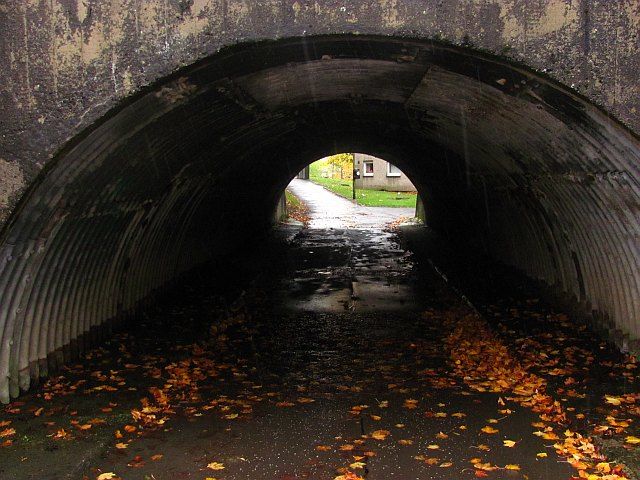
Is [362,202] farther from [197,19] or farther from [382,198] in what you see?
[197,19]

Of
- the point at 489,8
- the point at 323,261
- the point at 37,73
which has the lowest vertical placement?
the point at 323,261

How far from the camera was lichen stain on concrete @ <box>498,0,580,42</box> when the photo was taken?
509 cm

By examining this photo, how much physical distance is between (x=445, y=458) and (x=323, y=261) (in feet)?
42.0

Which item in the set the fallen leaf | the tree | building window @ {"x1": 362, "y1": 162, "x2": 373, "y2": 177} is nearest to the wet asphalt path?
the fallen leaf

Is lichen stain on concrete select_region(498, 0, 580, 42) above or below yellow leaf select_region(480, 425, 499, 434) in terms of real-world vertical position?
above

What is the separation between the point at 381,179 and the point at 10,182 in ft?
152

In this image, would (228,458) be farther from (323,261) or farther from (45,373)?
(323,261)

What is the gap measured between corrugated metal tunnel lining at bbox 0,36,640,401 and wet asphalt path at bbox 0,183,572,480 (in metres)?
Result: 0.85

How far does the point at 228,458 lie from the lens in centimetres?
529

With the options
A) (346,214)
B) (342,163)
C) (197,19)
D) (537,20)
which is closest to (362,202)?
(346,214)

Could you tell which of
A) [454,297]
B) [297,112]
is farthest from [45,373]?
[454,297]

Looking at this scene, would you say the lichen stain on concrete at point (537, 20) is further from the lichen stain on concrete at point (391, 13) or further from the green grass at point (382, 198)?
the green grass at point (382, 198)

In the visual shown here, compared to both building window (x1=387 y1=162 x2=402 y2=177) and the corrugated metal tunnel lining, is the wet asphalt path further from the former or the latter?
building window (x1=387 y1=162 x2=402 y2=177)

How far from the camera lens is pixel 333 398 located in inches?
266
